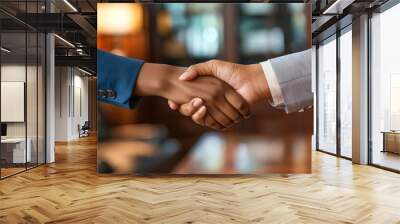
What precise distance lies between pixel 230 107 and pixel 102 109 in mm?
2101

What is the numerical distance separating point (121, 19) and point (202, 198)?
3.29 m

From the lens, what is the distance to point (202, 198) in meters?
4.80

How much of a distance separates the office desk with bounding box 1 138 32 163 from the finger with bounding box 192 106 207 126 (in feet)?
10.3

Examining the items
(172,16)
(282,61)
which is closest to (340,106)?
(282,61)

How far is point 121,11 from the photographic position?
634cm

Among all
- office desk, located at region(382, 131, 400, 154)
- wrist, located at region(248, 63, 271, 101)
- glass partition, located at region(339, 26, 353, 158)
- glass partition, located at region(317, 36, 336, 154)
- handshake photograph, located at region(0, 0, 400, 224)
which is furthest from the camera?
glass partition, located at region(317, 36, 336, 154)

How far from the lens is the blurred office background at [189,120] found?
630 centimetres

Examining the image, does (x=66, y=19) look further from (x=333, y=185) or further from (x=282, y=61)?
(x=333, y=185)

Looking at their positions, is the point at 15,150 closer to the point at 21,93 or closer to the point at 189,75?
the point at 21,93

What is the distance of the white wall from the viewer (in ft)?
49.4

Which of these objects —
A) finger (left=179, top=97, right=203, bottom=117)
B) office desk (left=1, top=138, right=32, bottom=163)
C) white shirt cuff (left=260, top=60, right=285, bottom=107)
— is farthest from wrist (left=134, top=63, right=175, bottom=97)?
office desk (left=1, top=138, right=32, bottom=163)

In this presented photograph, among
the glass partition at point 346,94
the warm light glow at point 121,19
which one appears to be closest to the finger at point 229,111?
the warm light glow at point 121,19

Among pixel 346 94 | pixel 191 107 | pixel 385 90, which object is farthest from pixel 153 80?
pixel 346 94

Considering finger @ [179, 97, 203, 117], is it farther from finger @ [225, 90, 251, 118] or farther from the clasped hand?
finger @ [225, 90, 251, 118]
